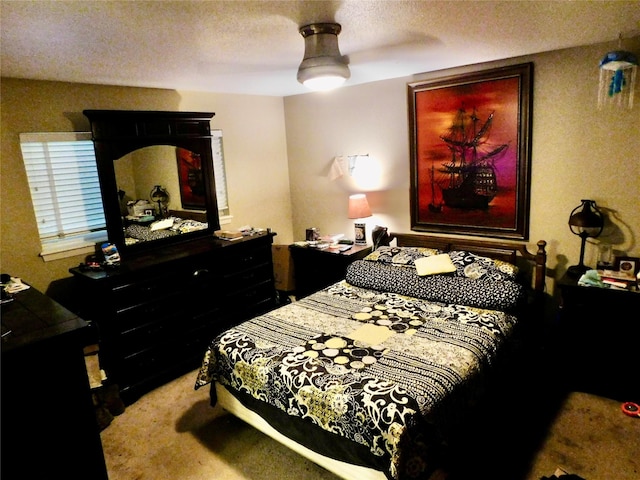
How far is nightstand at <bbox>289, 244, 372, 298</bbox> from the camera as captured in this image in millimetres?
4031

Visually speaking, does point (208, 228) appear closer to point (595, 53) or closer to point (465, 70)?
point (465, 70)

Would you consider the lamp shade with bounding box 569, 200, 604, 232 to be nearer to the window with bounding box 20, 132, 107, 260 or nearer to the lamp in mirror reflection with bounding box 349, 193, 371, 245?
the lamp in mirror reflection with bounding box 349, 193, 371, 245

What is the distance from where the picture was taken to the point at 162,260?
3.25 metres

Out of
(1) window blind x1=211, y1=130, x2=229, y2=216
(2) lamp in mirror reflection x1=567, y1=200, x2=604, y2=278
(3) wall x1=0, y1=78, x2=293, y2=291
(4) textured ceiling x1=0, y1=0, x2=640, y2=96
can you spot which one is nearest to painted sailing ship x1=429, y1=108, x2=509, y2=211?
(4) textured ceiling x1=0, y1=0, x2=640, y2=96

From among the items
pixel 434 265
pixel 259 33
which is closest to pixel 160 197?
pixel 259 33

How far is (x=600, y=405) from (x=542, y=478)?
0.93 metres

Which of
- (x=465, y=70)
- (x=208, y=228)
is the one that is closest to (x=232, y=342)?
(x=208, y=228)

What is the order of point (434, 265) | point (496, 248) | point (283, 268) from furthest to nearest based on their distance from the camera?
1. point (283, 268)
2. point (496, 248)
3. point (434, 265)

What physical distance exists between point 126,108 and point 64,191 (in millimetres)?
852

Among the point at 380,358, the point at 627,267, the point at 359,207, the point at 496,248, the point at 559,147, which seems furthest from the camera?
the point at 359,207

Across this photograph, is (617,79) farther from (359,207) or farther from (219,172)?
(219,172)

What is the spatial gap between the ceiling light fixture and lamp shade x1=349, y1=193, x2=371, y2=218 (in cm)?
172

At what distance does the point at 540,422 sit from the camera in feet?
8.45

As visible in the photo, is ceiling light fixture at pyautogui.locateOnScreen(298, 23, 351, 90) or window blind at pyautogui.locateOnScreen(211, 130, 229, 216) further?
window blind at pyautogui.locateOnScreen(211, 130, 229, 216)
